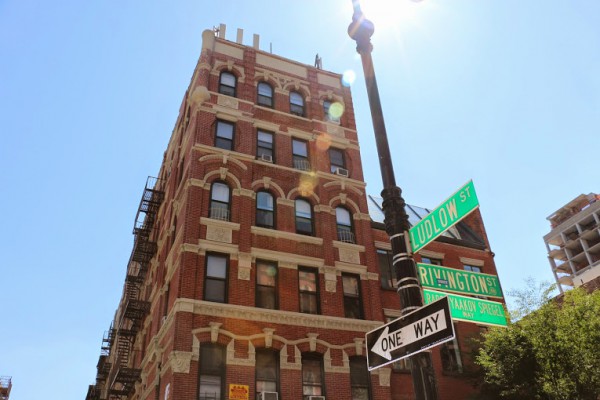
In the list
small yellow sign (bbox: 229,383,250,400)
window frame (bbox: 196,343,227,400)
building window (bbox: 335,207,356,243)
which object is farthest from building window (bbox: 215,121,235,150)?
small yellow sign (bbox: 229,383,250,400)

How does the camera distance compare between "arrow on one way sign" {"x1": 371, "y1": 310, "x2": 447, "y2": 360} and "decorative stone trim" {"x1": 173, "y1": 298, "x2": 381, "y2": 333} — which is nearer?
"arrow on one way sign" {"x1": 371, "y1": 310, "x2": 447, "y2": 360}

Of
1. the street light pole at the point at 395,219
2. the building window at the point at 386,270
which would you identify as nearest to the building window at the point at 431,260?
the building window at the point at 386,270

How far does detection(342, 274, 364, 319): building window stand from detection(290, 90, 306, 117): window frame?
28.3ft

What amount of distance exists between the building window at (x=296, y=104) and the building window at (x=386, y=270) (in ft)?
25.6

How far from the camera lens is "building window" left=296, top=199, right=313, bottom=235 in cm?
2189

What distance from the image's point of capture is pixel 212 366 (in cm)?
1722

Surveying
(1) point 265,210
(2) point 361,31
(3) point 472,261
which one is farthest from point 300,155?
(2) point 361,31


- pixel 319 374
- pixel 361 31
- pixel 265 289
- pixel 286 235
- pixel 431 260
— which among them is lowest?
pixel 319 374

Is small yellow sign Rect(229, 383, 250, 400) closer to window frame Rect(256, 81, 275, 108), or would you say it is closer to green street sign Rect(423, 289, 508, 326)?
green street sign Rect(423, 289, 508, 326)

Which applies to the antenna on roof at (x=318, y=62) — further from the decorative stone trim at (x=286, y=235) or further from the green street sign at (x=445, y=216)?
the green street sign at (x=445, y=216)

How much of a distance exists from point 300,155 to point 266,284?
23.2 feet

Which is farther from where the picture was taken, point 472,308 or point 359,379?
point 359,379

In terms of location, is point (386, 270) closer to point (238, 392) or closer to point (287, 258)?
point (287, 258)

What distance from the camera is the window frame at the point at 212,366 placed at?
1684 cm
